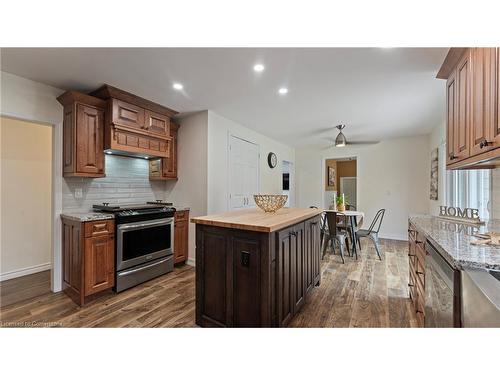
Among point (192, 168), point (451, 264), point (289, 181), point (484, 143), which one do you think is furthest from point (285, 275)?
point (289, 181)

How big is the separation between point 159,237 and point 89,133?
58.7 inches

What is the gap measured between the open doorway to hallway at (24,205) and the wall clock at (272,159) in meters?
3.82

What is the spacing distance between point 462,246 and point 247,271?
1.26 meters

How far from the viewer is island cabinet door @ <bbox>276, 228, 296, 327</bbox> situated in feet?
5.65

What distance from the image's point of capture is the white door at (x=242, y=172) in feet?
13.5

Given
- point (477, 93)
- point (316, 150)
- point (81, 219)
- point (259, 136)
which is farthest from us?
point (316, 150)

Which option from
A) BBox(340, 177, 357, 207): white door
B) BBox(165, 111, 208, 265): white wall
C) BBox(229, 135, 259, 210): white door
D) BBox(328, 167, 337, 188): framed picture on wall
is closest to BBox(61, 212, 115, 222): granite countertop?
BBox(165, 111, 208, 265): white wall

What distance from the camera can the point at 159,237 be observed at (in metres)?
3.13

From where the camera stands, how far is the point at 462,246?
127 centimetres

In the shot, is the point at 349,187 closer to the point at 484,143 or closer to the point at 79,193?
the point at 484,143

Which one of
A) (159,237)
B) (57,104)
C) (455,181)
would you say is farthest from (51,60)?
(455,181)

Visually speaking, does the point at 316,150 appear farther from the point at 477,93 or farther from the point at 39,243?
the point at 39,243

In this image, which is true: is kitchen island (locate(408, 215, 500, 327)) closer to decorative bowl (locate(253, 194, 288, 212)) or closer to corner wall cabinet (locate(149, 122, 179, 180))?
decorative bowl (locate(253, 194, 288, 212))
